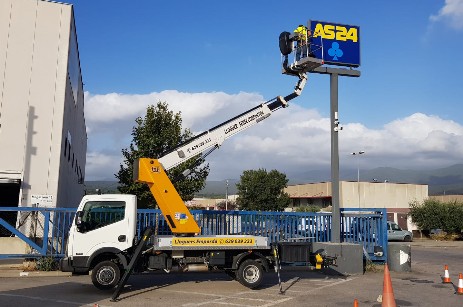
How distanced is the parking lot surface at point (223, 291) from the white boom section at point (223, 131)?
11.5 ft

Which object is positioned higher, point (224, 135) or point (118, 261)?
point (224, 135)

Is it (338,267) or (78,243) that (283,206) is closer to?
(338,267)

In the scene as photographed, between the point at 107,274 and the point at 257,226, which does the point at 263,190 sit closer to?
the point at 257,226

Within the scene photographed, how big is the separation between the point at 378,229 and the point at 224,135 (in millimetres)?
7807

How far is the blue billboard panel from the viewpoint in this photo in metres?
18.0

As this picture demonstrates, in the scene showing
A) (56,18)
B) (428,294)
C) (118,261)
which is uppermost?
(56,18)

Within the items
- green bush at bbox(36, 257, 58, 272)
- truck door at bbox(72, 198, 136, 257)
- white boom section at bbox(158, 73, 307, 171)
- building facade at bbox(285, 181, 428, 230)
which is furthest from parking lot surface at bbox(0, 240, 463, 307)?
building facade at bbox(285, 181, 428, 230)

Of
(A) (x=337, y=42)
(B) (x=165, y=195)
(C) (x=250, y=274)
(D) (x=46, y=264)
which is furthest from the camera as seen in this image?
(A) (x=337, y=42)

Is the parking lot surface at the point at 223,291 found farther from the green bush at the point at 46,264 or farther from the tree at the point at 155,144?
the tree at the point at 155,144

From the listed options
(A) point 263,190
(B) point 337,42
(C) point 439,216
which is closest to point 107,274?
(B) point 337,42

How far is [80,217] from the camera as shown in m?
11.5

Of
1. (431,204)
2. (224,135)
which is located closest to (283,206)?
(431,204)

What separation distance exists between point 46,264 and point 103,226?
4331mm

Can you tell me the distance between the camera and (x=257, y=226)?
1644 cm
